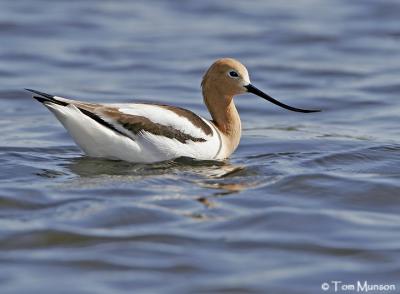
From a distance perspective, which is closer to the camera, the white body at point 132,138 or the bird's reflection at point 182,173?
the bird's reflection at point 182,173

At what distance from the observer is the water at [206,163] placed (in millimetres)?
8086

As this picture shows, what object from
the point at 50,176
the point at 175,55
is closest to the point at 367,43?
the point at 175,55

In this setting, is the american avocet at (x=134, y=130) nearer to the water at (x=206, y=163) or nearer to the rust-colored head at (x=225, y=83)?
the water at (x=206, y=163)

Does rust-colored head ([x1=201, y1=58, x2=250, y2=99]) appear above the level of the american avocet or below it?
above

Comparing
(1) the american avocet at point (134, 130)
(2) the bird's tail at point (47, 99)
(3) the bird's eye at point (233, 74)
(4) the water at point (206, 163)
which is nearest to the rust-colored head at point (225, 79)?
(3) the bird's eye at point (233, 74)

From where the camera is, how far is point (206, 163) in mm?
11234

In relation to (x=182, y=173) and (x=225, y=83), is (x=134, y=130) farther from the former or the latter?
(x=225, y=83)

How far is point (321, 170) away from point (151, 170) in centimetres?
175

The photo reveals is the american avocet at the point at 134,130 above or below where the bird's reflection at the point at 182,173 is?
above

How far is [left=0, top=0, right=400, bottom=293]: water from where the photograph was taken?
8086 millimetres

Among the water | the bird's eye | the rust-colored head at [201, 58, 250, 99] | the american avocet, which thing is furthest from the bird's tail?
the bird's eye

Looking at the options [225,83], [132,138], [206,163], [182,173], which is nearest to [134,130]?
[132,138]

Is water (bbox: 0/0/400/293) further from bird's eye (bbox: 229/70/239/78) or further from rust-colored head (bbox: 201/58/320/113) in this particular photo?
bird's eye (bbox: 229/70/239/78)

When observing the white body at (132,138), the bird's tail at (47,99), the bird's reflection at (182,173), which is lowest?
the bird's reflection at (182,173)
